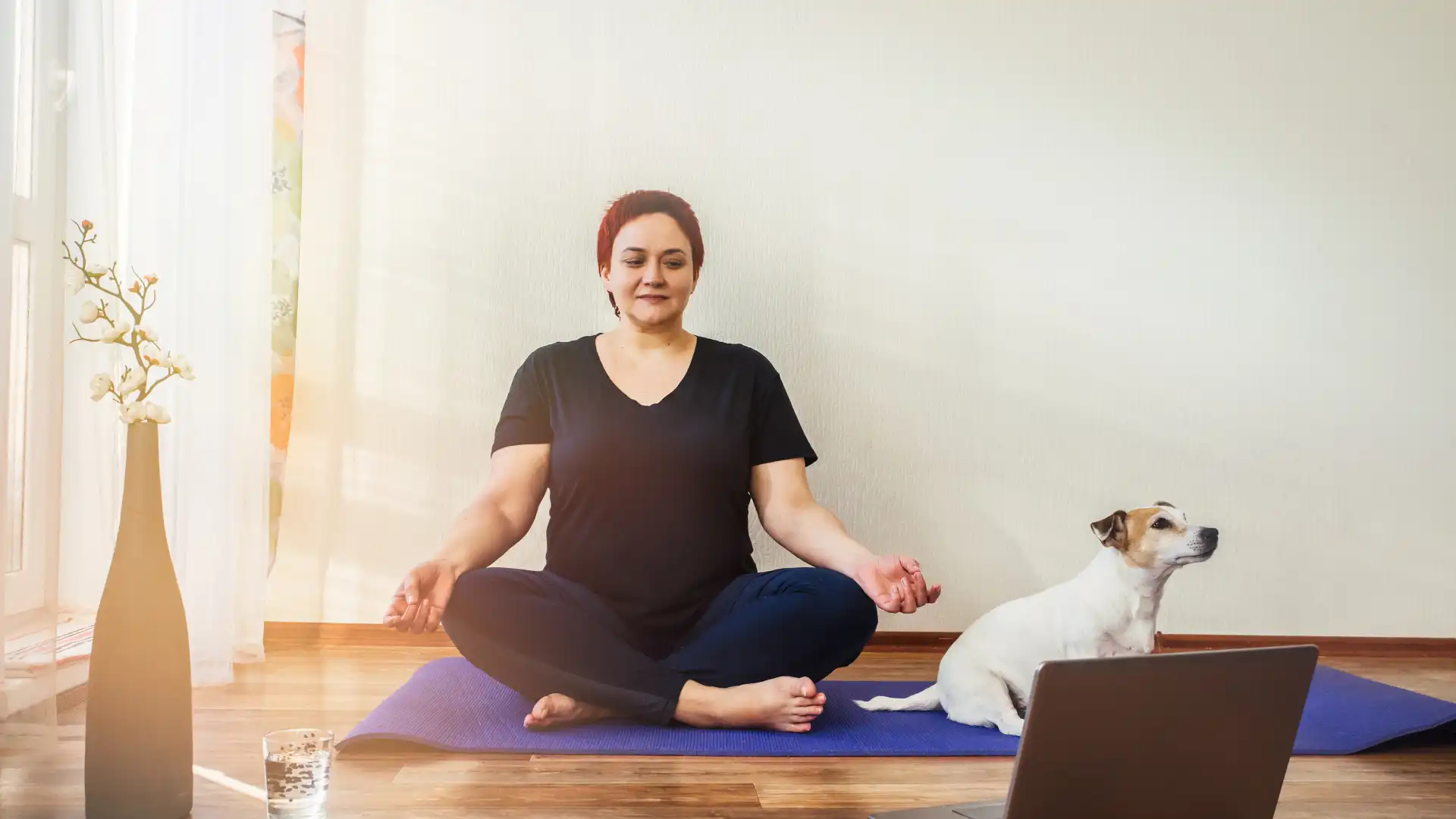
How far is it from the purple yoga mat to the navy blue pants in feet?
0.27

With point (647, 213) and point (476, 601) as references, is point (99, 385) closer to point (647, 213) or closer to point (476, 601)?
point (476, 601)

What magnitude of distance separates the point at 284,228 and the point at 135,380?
4.50 feet

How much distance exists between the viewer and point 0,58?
1581 mm

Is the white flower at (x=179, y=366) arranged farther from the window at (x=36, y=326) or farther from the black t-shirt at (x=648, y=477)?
the black t-shirt at (x=648, y=477)

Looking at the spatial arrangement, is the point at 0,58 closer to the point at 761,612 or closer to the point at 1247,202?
the point at 761,612

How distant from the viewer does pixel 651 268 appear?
221 centimetres

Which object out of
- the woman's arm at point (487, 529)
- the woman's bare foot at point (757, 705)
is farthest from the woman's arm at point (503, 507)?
the woman's bare foot at point (757, 705)

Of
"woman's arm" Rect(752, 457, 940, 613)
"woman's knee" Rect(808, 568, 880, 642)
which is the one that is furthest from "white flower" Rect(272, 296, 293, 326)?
"woman's knee" Rect(808, 568, 880, 642)

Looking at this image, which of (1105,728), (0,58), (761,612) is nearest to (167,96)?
(0,58)

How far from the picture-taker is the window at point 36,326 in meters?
1.72

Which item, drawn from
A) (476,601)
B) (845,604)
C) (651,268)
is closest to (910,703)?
(845,604)

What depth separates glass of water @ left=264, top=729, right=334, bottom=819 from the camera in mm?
1238

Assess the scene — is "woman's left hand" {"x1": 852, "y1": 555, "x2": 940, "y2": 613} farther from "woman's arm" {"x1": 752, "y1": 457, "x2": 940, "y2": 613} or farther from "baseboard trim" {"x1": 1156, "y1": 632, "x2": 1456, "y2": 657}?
"baseboard trim" {"x1": 1156, "y1": 632, "x2": 1456, "y2": 657}

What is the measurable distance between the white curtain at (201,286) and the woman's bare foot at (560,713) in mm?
814
